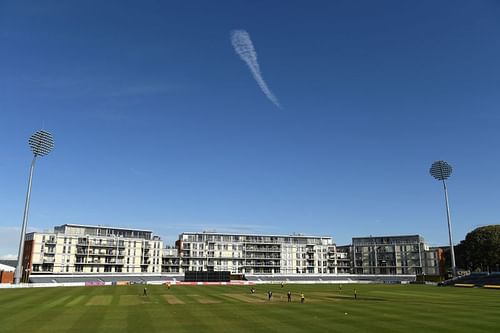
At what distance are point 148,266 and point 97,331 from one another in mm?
139591

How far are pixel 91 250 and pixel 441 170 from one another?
137 meters

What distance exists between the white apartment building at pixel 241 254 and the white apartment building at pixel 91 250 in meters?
14.6

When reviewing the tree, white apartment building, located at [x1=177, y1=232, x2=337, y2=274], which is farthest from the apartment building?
white apartment building, located at [x1=177, y1=232, x2=337, y2=274]

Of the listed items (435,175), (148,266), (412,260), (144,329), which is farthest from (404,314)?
(412,260)

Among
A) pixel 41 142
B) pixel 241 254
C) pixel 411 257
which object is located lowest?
pixel 411 257

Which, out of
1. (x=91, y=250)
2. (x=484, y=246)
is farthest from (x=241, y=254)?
(x=484, y=246)

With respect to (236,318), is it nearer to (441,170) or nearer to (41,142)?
(41,142)

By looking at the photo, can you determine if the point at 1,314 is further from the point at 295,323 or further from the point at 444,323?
the point at 444,323

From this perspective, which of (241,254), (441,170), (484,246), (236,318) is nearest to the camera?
(236,318)

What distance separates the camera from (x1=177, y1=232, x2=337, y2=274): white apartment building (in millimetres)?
184125

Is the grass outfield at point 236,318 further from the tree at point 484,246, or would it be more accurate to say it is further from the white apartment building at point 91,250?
the tree at point 484,246

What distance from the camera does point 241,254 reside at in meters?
190

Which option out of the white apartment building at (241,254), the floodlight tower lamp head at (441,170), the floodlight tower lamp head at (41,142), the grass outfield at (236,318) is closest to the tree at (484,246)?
the floodlight tower lamp head at (441,170)

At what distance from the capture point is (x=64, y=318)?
48.5m
